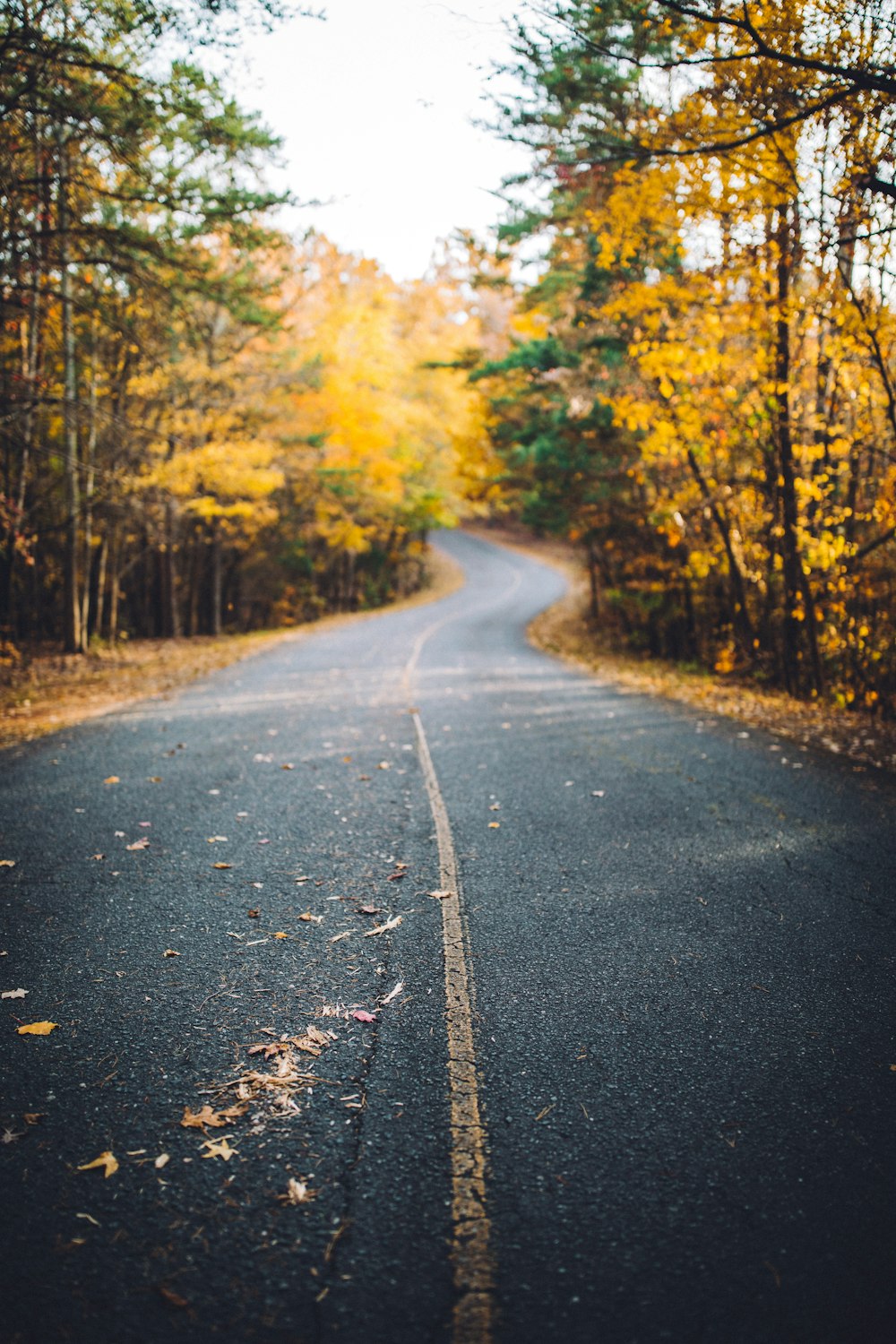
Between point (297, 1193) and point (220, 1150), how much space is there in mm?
353

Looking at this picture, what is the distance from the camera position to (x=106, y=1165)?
253cm

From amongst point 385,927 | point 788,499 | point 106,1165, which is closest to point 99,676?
point 385,927

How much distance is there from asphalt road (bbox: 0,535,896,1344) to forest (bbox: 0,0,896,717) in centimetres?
540

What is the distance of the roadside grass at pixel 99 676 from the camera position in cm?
1006

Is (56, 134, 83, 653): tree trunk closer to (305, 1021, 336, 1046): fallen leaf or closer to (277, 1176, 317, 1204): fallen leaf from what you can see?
(305, 1021, 336, 1046): fallen leaf

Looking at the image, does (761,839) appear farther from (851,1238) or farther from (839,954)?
(851,1238)

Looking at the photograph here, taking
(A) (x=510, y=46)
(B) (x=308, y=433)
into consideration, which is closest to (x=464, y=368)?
(B) (x=308, y=433)

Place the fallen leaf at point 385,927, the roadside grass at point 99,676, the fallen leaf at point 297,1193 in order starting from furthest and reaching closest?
the roadside grass at point 99,676
the fallen leaf at point 385,927
the fallen leaf at point 297,1193

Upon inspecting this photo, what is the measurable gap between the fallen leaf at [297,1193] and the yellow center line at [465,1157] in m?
0.46

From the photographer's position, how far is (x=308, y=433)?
912 inches

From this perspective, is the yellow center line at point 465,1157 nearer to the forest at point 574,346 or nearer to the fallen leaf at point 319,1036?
the fallen leaf at point 319,1036

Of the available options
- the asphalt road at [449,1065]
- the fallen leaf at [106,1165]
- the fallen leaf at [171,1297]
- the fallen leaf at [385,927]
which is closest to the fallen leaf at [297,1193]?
the asphalt road at [449,1065]

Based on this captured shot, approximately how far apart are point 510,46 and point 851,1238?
25.1 ft

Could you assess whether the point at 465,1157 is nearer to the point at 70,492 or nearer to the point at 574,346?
the point at 70,492
